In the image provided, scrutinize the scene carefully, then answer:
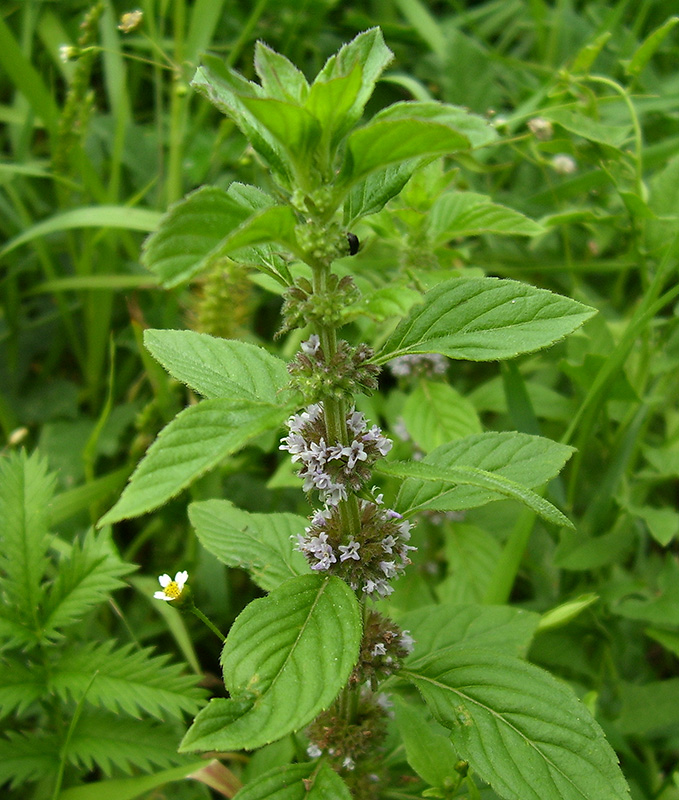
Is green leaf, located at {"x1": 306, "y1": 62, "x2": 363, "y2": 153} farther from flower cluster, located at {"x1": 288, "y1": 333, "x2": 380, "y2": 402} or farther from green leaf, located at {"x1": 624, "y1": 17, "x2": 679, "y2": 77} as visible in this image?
green leaf, located at {"x1": 624, "y1": 17, "x2": 679, "y2": 77}

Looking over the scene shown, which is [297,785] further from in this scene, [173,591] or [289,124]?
[289,124]

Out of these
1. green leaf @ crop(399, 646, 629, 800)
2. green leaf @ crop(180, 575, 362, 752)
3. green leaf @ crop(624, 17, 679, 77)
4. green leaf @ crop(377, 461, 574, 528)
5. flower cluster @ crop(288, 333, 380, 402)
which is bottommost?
green leaf @ crop(399, 646, 629, 800)

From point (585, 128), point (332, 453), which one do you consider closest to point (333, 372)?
point (332, 453)

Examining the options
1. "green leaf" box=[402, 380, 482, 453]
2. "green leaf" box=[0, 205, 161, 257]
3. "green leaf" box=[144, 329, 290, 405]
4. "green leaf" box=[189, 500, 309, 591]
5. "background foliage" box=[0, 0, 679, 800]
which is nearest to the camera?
"green leaf" box=[144, 329, 290, 405]

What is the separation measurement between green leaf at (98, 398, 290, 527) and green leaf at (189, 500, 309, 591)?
19.9 inches

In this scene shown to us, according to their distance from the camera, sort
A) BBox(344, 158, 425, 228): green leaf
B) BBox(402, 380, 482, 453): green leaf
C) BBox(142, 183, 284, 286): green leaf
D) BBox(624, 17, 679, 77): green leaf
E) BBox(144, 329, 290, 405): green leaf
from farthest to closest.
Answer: BBox(624, 17, 679, 77): green leaf → BBox(402, 380, 482, 453): green leaf → BBox(144, 329, 290, 405): green leaf → BBox(344, 158, 425, 228): green leaf → BBox(142, 183, 284, 286): green leaf

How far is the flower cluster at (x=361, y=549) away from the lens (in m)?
1.14

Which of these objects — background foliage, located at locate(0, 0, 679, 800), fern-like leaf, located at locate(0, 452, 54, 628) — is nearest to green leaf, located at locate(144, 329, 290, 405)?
background foliage, located at locate(0, 0, 679, 800)

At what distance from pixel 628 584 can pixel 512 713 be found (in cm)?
89

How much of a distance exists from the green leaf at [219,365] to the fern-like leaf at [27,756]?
896 millimetres

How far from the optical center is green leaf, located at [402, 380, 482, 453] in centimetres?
181

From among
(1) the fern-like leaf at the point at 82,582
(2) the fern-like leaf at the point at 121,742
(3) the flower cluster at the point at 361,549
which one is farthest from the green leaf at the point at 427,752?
(1) the fern-like leaf at the point at 82,582

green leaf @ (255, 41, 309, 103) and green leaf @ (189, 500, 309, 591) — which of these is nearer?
green leaf @ (255, 41, 309, 103)

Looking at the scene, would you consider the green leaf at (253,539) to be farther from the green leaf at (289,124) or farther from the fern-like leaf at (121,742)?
the green leaf at (289,124)
